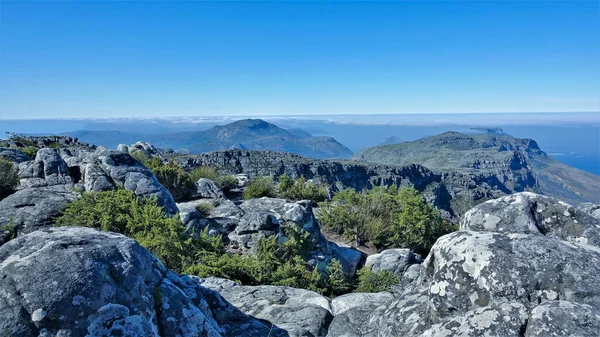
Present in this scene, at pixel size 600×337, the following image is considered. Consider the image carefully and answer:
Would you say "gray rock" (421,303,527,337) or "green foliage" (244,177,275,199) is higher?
"gray rock" (421,303,527,337)

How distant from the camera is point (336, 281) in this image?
8.62 metres

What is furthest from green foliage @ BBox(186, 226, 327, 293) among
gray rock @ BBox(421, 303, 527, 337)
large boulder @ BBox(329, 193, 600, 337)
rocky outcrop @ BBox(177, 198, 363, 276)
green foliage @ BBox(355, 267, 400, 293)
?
gray rock @ BBox(421, 303, 527, 337)

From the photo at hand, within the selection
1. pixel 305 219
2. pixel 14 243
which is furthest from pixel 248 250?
pixel 14 243

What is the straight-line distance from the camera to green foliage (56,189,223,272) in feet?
28.0

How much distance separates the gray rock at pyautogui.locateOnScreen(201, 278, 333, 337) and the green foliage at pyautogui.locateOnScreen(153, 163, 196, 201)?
1010 centimetres

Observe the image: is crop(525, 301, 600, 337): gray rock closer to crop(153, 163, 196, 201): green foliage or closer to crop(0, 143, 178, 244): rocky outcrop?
crop(0, 143, 178, 244): rocky outcrop

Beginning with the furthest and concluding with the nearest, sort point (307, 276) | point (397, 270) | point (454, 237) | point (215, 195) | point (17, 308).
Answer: point (215, 195)
point (397, 270)
point (307, 276)
point (454, 237)
point (17, 308)

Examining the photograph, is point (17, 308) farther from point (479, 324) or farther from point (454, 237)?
point (454, 237)

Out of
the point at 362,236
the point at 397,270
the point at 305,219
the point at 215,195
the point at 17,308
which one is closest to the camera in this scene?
→ the point at 17,308

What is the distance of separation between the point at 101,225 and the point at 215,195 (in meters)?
7.21

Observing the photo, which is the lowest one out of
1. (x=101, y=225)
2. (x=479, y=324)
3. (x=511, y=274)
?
(x=101, y=225)

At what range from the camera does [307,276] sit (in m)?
8.47

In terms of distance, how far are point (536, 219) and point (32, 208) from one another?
12.7m

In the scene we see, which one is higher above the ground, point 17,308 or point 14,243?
point 14,243
